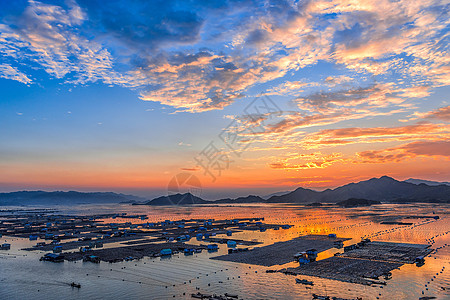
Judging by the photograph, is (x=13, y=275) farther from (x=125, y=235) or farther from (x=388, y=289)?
(x=388, y=289)

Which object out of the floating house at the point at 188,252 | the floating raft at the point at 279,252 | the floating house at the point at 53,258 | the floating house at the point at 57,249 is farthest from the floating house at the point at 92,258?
the floating raft at the point at 279,252

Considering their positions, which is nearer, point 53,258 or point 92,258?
point 92,258

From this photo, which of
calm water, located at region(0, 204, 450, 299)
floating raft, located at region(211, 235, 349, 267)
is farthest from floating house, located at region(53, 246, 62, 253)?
floating raft, located at region(211, 235, 349, 267)

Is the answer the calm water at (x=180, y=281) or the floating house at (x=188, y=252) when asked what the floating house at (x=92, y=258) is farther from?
the floating house at (x=188, y=252)

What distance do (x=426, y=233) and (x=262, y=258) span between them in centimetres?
4120

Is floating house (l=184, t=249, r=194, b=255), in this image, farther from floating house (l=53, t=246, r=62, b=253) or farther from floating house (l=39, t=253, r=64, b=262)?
floating house (l=53, t=246, r=62, b=253)

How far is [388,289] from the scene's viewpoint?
87.8 feet

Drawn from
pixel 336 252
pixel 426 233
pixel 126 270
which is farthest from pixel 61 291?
pixel 426 233

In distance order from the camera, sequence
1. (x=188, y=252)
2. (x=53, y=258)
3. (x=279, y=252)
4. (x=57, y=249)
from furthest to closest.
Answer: (x=57, y=249) < (x=188, y=252) < (x=279, y=252) < (x=53, y=258)

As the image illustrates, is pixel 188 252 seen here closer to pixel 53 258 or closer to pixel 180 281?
pixel 180 281

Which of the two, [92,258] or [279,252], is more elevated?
[92,258]

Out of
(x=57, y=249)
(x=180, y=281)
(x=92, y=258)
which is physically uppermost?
(x=92, y=258)

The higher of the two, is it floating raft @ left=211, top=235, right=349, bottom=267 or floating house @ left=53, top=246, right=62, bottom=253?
floating house @ left=53, top=246, right=62, bottom=253

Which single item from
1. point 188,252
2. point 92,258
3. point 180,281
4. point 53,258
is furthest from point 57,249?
point 180,281
